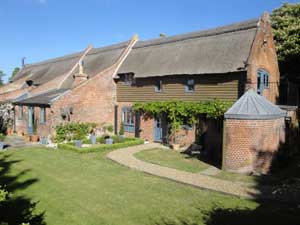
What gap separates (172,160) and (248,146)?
4663 millimetres

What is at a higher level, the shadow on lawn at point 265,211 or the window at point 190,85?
the window at point 190,85

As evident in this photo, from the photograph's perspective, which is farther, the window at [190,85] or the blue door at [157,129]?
the blue door at [157,129]

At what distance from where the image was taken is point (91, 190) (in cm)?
1090

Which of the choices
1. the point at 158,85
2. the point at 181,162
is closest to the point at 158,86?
the point at 158,85

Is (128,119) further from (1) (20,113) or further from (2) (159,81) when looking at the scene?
(1) (20,113)

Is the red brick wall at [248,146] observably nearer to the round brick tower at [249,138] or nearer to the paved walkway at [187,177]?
the round brick tower at [249,138]

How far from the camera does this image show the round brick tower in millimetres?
13641

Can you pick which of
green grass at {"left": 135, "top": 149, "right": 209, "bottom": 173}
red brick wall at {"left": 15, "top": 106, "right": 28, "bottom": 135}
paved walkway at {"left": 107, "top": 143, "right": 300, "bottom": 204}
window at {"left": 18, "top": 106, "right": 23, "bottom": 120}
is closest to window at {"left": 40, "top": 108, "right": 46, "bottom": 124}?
red brick wall at {"left": 15, "top": 106, "right": 28, "bottom": 135}

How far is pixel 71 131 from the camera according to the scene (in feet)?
72.6

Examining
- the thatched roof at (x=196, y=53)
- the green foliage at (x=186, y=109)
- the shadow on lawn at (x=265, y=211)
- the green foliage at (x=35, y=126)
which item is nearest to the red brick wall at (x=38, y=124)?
the green foliage at (x=35, y=126)

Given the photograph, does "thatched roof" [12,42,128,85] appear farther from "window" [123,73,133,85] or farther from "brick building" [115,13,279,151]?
"window" [123,73,133,85]

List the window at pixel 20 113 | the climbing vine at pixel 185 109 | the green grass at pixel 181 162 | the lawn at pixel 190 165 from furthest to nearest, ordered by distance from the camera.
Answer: the window at pixel 20 113 < the climbing vine at pixel 185 109 < the green grass at pixel 181 162 < the lawn at pixel 190 165

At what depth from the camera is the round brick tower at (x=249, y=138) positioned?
A: 13.6 metres

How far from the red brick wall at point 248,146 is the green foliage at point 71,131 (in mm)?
12685
